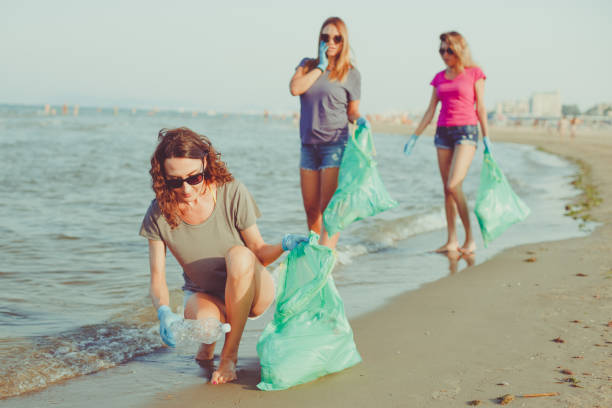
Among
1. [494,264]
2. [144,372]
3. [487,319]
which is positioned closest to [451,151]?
[494,264]

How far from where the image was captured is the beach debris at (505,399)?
80.6 inches

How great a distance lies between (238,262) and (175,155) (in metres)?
0.50

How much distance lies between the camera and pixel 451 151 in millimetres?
4992

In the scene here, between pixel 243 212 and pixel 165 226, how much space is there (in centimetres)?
33

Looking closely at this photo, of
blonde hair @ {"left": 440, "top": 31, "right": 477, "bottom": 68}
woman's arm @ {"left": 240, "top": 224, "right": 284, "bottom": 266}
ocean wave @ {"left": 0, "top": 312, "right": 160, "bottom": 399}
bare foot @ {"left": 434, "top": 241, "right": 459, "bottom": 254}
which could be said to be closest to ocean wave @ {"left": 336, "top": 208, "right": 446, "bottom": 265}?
bare foot @ {"left": 434, "top": 241, "right": 459, "bottom": 254}

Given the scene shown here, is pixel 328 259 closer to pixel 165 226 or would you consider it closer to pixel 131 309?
pixel 165 226

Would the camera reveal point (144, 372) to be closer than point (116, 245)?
Yes

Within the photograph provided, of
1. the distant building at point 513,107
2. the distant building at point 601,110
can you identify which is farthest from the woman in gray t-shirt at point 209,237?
the distant building at point 513,107

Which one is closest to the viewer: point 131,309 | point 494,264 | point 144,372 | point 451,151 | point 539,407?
point 539,407

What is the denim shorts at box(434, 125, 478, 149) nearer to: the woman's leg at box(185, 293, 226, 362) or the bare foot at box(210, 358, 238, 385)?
the woman's leg at box(185, 293, 226, 362)

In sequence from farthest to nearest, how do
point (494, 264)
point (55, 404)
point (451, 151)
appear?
point (451, 151), point (494, 264), point (55, 404)

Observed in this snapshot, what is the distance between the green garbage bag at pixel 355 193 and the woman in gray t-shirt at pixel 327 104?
0.15 metres

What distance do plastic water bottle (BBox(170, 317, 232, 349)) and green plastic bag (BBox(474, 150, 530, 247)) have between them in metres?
3.03

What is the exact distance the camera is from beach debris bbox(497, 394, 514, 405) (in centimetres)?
205
